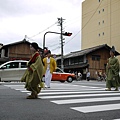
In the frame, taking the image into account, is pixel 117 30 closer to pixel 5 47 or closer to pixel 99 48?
pixel 99 48

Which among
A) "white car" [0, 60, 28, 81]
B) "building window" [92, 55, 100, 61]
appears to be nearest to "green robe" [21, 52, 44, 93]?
"white car" [0, 60, 28, 81]

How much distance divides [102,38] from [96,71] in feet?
46.9

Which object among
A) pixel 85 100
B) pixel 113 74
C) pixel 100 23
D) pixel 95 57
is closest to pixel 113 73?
pixel 113 74

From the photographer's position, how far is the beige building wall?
4805 cm

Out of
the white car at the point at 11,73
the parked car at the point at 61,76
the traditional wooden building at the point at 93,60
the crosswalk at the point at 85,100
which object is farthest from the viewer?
the traditional wooden building at the point at 93,60

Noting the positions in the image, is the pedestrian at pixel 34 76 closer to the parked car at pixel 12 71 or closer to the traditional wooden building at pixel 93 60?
the parked car at pixel 12 71

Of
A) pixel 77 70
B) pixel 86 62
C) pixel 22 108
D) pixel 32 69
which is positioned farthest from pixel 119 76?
pixel 77 70

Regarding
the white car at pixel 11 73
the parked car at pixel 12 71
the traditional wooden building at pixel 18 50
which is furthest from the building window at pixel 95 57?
the white car at pixel 11 73

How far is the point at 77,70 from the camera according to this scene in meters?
43.8

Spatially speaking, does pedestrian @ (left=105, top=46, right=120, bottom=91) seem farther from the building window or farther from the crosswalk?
the building window

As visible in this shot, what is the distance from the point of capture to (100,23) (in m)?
53.3

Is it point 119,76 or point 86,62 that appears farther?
point 86,62

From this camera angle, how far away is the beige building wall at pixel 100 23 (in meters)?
48.1

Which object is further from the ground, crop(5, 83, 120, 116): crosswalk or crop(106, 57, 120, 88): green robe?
crop(106, 57, 120, 88): green robe
